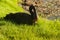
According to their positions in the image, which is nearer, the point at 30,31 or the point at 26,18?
the point at 30,31

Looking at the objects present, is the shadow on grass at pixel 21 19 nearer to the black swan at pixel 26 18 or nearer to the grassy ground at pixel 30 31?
the black swan at pixel 26 18

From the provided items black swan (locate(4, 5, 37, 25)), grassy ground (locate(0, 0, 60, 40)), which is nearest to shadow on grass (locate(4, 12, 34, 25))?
black swan (locate(4, 5, 37, 25))

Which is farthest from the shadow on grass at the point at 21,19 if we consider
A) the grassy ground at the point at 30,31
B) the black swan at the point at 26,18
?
the grassy ground at the point at 30,31

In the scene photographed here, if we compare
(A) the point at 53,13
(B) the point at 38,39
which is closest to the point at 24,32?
(B) the point at 38,39

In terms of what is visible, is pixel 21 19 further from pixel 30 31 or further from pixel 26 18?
pixel 30 31

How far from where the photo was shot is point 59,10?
20.0m

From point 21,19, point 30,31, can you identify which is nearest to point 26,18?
point 21,19

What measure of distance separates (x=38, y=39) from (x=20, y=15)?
7.68ft

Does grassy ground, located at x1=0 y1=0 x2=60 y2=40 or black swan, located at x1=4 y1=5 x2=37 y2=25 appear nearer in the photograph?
grassy ground, located at x1=0 y1=0 x2=60 y2=40

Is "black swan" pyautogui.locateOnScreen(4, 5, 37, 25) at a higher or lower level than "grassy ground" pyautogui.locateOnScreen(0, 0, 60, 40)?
higher

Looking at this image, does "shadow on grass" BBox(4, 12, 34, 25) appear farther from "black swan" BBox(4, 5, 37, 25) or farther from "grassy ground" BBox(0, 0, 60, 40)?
"grassy ground" BBox(0, 0, 60, 40)

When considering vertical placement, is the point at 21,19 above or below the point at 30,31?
above

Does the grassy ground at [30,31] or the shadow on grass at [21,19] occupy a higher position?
the shadow on grass at [21,19]

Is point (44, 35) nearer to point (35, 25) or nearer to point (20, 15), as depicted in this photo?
point (35, 25)
